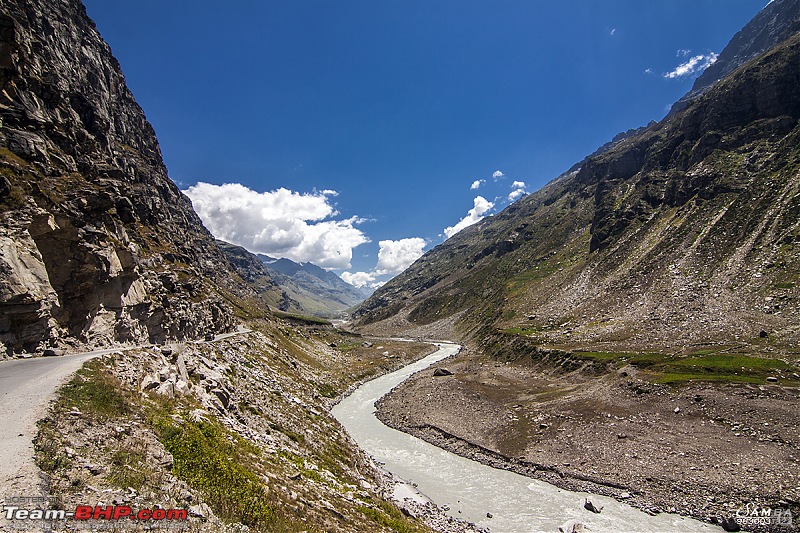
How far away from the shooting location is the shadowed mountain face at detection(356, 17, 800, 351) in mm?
73062

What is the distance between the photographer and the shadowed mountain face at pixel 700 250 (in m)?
73.1

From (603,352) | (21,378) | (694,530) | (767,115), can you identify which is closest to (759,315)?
(603,352)

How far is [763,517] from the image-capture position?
26203mm

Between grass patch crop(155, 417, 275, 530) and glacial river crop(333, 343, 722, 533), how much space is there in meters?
19.1

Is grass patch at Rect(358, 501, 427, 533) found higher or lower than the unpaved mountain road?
lower

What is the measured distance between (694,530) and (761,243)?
92732 mm

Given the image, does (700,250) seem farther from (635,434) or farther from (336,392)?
(336,392)

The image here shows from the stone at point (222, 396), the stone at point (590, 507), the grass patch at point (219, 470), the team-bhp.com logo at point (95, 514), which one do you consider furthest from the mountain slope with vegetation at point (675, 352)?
the team-bhp.com logo at point (95, 514)

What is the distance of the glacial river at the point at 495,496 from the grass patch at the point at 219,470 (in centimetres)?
1913

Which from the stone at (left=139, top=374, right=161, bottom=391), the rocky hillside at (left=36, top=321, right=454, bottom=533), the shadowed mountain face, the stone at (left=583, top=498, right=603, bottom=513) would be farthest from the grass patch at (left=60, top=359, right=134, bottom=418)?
the shadowed mountain face

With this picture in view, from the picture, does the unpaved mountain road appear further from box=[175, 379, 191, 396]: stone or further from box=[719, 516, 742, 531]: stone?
box=[719, 516, 742, 531]: stone

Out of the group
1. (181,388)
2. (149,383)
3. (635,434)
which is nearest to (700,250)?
(635,434)

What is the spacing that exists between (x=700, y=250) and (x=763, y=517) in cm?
9758

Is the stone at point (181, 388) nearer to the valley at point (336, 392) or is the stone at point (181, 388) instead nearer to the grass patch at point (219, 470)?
the valley at point (336, 392)
